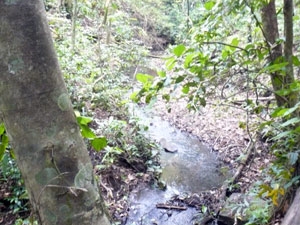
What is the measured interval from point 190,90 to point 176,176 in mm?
2825

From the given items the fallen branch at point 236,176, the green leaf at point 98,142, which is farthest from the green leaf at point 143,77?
the fallen branch at point 236,176

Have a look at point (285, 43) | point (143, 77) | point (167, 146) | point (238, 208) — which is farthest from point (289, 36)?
point (167, 146)

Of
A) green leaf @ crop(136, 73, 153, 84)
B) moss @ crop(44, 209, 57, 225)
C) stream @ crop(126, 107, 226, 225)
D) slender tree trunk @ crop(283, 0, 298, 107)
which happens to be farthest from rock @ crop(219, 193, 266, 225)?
moss @ crop(44, 209, 57, 225)

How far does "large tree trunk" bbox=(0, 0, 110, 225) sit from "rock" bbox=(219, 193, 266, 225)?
8.81ft

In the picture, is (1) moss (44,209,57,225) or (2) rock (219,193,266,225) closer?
(1) moss (44,209,57,225)

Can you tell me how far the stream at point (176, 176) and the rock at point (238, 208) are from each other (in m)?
0.52

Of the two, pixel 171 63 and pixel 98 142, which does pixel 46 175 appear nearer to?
pixel 98 142

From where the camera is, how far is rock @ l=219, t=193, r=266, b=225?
114 inches

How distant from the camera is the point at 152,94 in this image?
1.40 m

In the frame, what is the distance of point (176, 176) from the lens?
4.91 m

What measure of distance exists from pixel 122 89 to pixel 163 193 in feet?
8.87

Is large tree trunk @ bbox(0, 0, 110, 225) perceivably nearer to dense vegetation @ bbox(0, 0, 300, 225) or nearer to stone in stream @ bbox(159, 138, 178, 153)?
dense vegetation @ bbox(0, 0, 300, 225)

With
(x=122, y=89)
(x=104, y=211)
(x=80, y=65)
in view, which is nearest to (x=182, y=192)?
(x=122, y=89)

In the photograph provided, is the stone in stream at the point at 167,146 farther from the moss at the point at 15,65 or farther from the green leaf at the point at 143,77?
the moss at the point at 15,65
